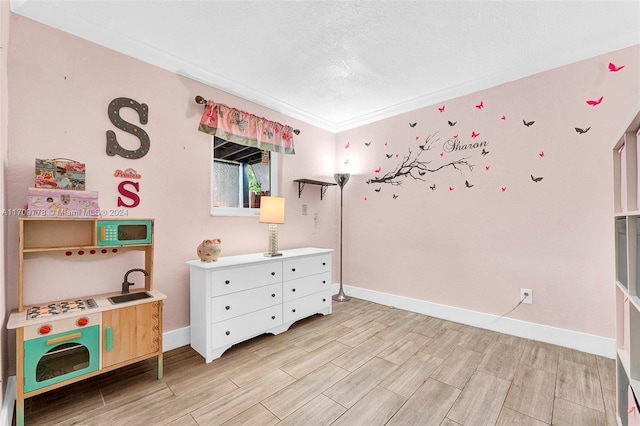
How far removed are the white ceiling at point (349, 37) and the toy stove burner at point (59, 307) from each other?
5.90ft

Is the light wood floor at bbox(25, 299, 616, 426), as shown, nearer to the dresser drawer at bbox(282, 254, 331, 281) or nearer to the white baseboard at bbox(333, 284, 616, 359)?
the white baseboard at bbox(333, 284, 616, 359)

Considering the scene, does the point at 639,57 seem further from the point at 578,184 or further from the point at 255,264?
the point at 255,264

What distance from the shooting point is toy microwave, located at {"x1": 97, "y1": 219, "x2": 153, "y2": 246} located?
5.97 feet

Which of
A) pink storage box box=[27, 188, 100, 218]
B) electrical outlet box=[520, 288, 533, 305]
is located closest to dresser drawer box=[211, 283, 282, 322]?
pink storage box box=[27, 188, 100, 218]

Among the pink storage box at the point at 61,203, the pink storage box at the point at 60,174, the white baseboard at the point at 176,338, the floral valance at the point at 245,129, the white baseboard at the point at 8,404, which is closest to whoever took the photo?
the white baseboard at the point at 8,404

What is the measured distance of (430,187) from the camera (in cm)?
309

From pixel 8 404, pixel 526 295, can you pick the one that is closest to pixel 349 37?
pixel 526 295

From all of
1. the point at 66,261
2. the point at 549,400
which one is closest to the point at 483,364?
the point at 549,400

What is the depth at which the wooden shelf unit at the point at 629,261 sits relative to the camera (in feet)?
3.73

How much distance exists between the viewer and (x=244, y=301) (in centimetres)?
234

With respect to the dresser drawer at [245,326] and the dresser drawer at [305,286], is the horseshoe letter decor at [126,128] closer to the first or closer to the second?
the dresser drawer at [245,326]

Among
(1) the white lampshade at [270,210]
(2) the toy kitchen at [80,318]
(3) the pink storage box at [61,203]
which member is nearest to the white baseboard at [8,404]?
(2) the toy kitchen at [80,318]

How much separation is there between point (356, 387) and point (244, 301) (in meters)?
1.09

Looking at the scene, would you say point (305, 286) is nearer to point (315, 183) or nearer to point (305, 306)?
point (305, 306)
